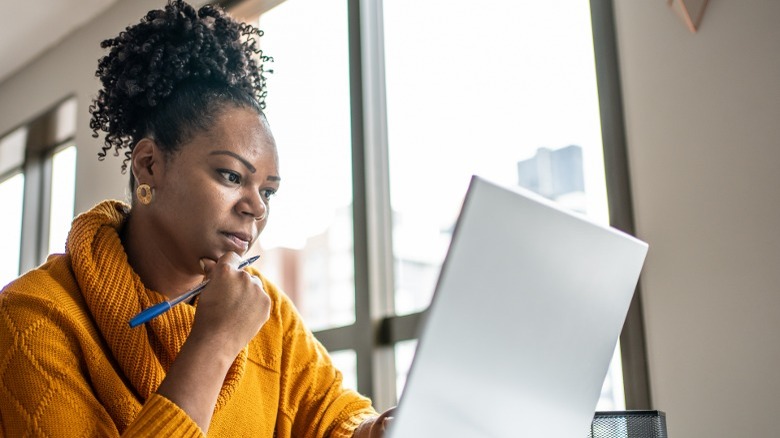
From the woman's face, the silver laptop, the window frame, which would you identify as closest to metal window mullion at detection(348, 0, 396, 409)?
the woman's face

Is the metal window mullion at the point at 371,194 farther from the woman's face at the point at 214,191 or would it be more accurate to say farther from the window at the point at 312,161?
the woman's face at the point at 214,191

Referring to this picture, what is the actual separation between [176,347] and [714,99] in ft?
3.62

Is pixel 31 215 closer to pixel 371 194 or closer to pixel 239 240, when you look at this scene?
pixel 371 194

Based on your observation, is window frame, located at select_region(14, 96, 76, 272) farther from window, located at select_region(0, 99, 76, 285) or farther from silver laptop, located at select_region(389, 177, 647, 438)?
silver laptop, located at select_region(389, 177, 647, 438)

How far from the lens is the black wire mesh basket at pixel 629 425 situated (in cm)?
122

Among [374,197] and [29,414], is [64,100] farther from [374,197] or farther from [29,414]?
[29,414]

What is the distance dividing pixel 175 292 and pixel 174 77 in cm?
37

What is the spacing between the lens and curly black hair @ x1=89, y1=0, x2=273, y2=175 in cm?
137

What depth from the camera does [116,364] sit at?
1204mm

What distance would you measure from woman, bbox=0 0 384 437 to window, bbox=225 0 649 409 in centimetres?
79

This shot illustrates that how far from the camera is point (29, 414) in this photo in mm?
1055

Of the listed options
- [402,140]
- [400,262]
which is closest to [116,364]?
[400,262]

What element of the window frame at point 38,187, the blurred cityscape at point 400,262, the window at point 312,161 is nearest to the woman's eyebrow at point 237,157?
the blurred cityscape at point 400,262

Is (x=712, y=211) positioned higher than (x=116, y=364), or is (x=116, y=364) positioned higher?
(x=712, y=211)
